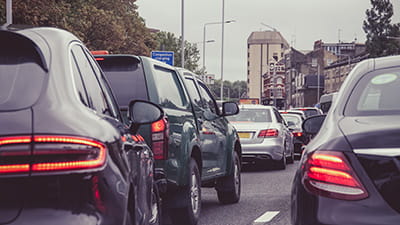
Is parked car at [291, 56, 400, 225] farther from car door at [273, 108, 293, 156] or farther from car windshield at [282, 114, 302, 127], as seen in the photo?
car windshield at [282, 114, 302, 127]

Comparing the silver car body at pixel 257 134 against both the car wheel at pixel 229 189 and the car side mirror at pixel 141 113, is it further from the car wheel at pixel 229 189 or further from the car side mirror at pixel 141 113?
the car side mirror at pixel 141 113

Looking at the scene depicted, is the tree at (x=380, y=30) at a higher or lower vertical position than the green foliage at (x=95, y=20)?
higher

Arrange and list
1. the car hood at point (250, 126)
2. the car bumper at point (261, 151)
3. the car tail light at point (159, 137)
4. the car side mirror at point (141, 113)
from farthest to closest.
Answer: the car hood at point (250, 126)
the car bumper at point (261, 151)
the car tail light at point (159, 137)
the car side mirror at point (141, 113)

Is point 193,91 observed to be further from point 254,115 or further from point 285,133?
point 285,133

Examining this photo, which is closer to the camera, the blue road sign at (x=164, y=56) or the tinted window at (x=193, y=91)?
the tinted window at (x=193, y=91)

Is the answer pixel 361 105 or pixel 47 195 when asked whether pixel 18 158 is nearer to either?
pixel 47 195

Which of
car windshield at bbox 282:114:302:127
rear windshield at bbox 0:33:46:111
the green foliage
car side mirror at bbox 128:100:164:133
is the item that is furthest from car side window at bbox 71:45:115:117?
the green foliage

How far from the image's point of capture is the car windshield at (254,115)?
1905 centimetres

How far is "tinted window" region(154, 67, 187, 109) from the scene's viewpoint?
27.3ft

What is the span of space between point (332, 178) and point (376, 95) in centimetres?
96

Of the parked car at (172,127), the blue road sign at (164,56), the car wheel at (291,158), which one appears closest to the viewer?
the parked car at (172,127)

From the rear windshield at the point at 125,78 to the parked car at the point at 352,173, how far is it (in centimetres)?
382

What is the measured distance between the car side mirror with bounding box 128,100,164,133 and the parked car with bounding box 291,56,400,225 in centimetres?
105

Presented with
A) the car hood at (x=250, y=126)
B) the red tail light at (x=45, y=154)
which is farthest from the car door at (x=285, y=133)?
the red tail light at (x=45, y=154)
